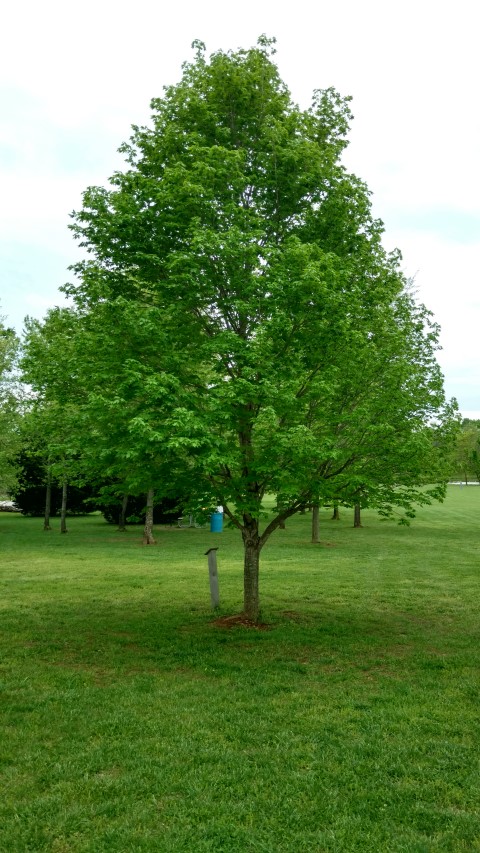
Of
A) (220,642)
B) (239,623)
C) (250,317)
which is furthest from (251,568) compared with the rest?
(250,317)

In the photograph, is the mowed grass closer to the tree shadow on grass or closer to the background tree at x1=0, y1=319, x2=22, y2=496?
the tree shadow on grass

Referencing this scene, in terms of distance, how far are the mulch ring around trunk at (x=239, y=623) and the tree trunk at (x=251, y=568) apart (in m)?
0.10

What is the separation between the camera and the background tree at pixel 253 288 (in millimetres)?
9305

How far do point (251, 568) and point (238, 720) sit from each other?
4.83m

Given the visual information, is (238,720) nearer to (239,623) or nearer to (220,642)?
(220,642)

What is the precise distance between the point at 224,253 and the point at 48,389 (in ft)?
12.7

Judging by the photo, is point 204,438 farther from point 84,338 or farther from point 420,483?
point 420,483

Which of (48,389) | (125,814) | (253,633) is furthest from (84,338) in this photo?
(125,814)

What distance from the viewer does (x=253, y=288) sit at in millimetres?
9727

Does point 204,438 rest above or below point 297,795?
above

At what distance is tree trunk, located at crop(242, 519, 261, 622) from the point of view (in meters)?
11.6

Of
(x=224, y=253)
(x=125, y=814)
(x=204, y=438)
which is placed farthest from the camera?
(x=224, y=253)

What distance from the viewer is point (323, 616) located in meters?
12.3

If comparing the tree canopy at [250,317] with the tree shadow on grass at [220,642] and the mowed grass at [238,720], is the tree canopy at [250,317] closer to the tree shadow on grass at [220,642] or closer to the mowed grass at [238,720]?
the tree shadow on grass at [220,642]
